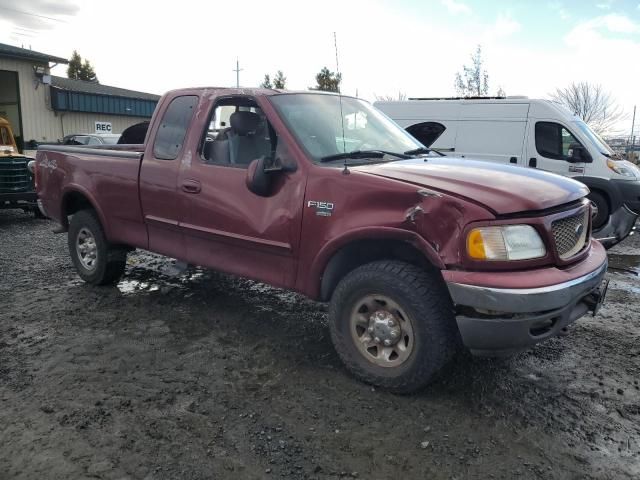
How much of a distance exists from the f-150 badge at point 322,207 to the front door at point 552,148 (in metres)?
6.78

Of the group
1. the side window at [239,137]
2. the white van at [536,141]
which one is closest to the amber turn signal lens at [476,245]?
the side window at [239,137]

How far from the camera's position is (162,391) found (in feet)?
11.2

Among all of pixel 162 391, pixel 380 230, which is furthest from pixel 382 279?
pixel 162 391

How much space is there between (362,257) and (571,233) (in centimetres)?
134

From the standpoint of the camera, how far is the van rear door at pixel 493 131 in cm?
944

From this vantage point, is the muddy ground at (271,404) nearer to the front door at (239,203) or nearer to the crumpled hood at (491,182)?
the front door at (239,203)

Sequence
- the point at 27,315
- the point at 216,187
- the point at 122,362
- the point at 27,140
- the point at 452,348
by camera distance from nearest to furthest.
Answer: the point at 452,348 < the point at 122,362 < the point at 216,187 < the point at 27,315 < the point at 27,140

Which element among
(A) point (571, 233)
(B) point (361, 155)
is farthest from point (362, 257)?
(A) point (571, 233)

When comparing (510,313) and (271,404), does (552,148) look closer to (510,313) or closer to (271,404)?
(510,313)

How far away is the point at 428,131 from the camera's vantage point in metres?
10.5

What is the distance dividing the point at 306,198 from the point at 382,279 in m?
0.79

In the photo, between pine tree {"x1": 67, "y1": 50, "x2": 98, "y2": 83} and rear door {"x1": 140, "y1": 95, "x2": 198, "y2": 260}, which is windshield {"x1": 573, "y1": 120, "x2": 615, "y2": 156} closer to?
rear door {"x1": 140, "y1": 95, "x2": 198, "y2": 260}

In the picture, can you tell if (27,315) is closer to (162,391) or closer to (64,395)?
(64,395)

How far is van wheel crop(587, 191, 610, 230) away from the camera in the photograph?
337 inches
